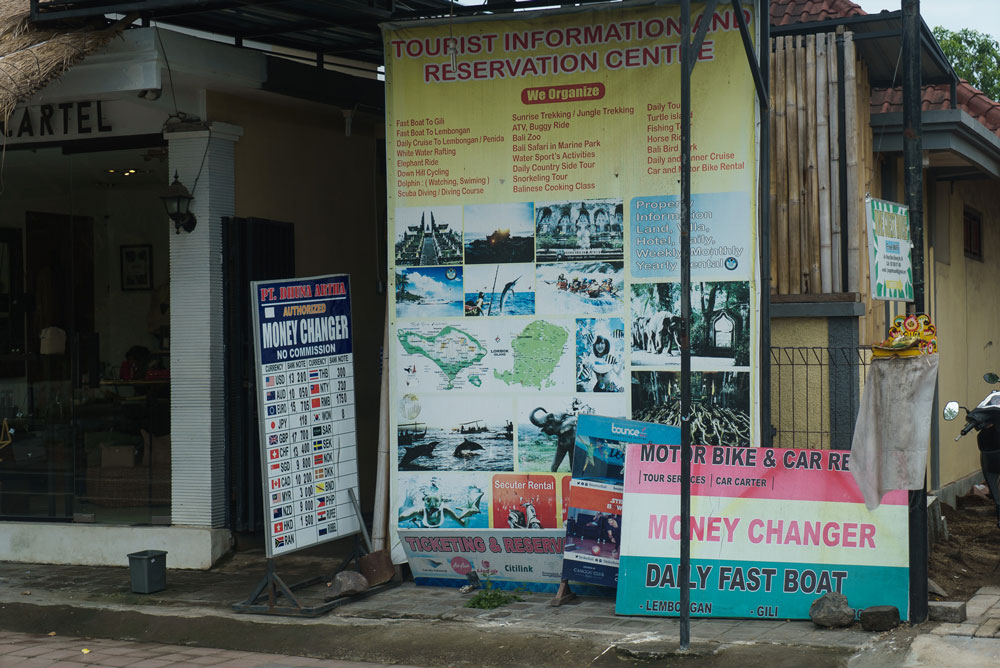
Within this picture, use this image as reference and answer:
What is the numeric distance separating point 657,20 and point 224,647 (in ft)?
17.2

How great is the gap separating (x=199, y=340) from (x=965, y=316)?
8858 mm

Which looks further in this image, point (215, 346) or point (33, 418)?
point (33, 418)

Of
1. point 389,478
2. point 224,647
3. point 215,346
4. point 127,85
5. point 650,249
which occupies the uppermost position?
point 127,85

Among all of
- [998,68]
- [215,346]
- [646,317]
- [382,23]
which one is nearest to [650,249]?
[646,317]

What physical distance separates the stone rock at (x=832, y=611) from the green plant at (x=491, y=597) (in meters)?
2.10

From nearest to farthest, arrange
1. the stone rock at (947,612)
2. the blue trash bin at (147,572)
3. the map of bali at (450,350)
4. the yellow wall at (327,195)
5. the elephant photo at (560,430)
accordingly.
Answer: the stone rock at (947,612), the elephant photo at (560,430), the map of bali at (450,350), the blue trash bin at (147,572), the yellow wall at (327,195)

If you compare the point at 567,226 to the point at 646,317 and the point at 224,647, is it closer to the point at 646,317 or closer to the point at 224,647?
the point at 646,317

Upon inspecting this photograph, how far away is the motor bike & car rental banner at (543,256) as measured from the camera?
26.2 ft

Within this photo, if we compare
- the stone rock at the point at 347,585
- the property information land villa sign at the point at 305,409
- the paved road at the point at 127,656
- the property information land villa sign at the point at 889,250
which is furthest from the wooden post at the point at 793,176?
the paved road at the point at 127,656

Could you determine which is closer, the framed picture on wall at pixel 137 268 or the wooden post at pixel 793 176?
the wooden post at pixel 793 176

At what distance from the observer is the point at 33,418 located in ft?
34.4

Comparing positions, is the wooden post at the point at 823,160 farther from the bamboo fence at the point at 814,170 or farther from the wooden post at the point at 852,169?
the wooden post at the point at 852,169

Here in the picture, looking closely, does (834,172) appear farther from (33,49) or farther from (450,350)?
(33,49)

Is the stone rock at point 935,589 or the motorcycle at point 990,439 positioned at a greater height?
the motorcycle at point 990,439
